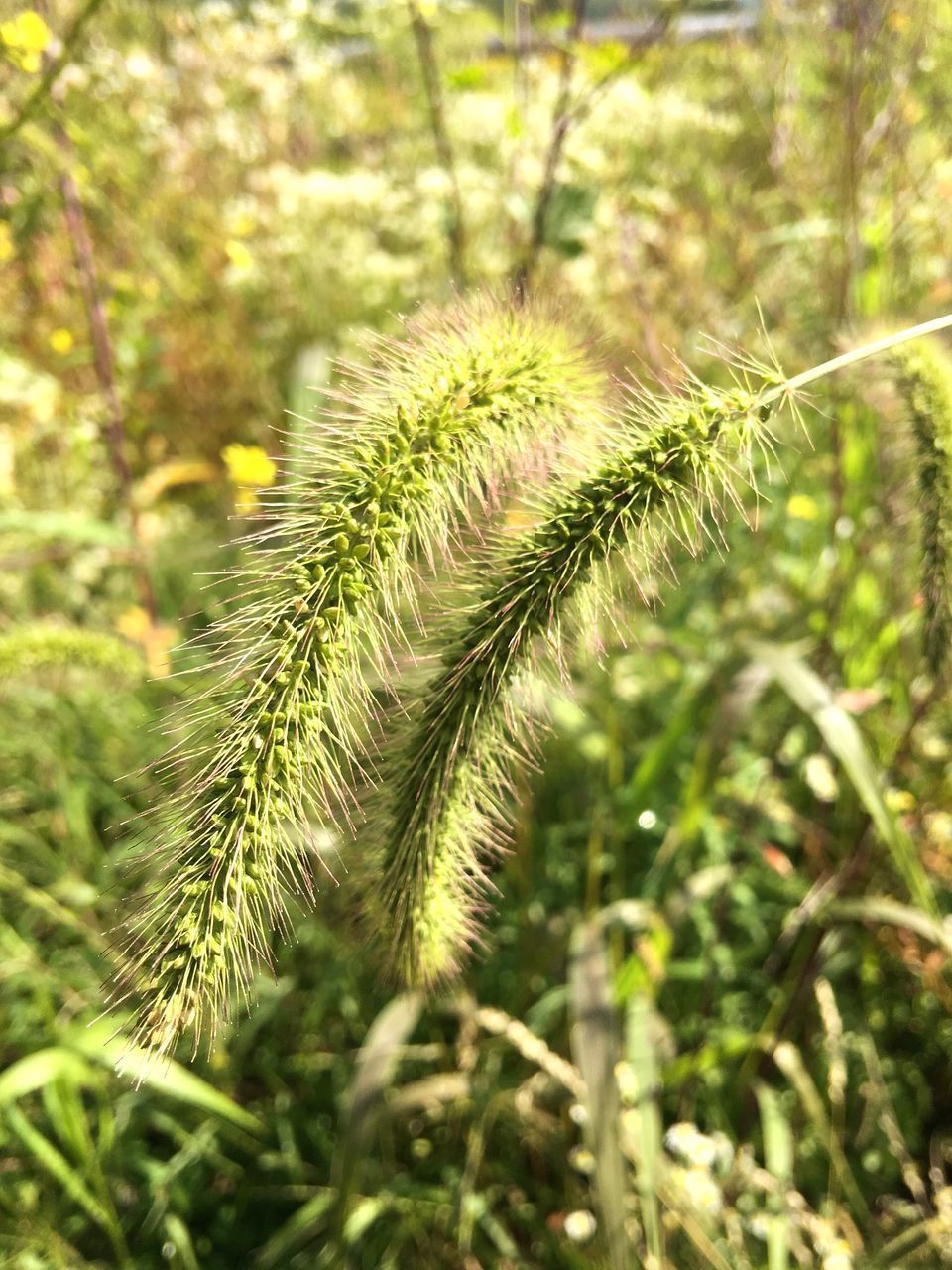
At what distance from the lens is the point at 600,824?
6.35 ft

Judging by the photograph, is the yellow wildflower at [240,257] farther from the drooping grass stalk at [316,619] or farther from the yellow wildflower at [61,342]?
the drooping grass stalk at [316,619]

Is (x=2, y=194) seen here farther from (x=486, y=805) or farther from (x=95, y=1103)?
(x=486, y=805)

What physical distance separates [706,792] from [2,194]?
3303 mm

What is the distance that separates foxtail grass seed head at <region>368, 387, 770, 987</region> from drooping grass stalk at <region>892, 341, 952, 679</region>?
0.39 m

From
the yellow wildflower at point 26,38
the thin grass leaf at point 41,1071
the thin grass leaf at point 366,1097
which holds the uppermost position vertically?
the yellow wildflower at point 26,38

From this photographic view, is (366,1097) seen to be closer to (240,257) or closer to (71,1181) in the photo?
(71,1181)

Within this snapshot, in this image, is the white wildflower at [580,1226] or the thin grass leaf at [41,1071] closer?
the thin grass leaf at [41,1071]

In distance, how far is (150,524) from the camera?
9.49ft

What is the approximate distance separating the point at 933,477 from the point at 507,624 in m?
0.67

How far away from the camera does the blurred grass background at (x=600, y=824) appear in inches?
57.0

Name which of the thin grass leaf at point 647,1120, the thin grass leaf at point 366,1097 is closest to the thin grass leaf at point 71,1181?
the thin grass leaf at point 366,1097

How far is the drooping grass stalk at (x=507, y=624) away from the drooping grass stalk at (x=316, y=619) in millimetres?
89

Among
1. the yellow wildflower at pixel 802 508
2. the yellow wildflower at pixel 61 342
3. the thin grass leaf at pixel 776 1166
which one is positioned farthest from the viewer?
the yellow wildflower at pixel 61 342

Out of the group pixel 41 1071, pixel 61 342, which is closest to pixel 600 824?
pixel 41 1071
